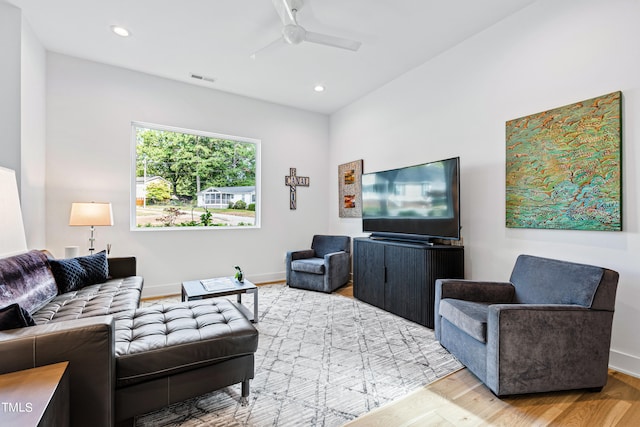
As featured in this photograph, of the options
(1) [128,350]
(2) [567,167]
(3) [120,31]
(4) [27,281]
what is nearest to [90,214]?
(4) [27,281]

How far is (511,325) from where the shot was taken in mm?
1738

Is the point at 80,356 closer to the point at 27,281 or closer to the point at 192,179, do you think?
the point at 27,281

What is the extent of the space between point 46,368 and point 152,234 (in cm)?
300

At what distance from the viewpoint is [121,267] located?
3080mm

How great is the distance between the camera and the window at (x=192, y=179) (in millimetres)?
4016

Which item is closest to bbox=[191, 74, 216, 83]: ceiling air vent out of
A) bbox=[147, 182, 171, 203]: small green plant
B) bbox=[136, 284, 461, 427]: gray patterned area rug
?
bbox=[147, 182, 171, 203]: small green plant

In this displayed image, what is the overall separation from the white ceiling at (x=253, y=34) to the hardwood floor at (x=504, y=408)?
309 cm

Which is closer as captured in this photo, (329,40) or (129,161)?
(329,40)

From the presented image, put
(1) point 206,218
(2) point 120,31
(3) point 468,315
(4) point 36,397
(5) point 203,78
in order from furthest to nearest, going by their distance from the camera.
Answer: (1) point 206,218
(5) point 203,78
(2) point 120,31
(3) point 468,315
(4) point 36,397

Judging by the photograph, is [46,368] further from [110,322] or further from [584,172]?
[584,172]

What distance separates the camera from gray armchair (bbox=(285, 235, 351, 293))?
4.10 m

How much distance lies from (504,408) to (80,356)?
223 centimetres

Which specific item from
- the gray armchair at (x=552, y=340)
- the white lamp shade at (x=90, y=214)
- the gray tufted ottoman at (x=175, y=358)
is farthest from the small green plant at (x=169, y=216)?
the gray armchair at (x=552, y=340)

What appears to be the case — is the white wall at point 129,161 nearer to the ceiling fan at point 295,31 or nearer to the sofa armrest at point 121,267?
the sofa armrest at point 121,267
